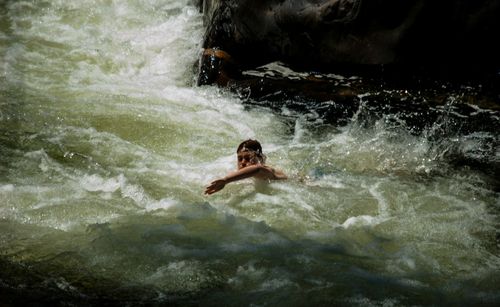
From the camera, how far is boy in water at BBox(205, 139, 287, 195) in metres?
5.16

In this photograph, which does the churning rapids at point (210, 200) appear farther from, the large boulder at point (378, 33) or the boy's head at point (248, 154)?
the large boulder at point (378, 33)

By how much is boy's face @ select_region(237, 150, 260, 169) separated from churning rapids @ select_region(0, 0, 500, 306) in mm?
217

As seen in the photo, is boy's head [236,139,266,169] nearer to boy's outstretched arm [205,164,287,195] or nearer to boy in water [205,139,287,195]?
boy in water [205,139,287,195]

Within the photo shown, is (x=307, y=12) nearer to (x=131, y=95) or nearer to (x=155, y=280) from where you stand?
(x=131, y=95)

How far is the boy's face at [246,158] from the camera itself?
532 centimetres

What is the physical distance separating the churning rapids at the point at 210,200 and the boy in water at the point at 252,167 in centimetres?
15

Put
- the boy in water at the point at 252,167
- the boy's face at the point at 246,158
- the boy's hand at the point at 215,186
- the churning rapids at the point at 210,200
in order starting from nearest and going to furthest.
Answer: the churning rapids at the point at 210,200 < the boy's hand at the point at 215,186 < the boy in water at the point at 252,167 < the boy's face at the point at 246,158

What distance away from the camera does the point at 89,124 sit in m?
6.24

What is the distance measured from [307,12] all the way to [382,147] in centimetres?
192

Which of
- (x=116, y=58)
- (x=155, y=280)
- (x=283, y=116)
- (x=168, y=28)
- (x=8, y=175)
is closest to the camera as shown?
(x=155, y=280)

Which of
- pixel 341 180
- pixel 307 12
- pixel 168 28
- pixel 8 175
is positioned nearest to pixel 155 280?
pixel 8 175

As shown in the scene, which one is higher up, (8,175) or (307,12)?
(307,12)

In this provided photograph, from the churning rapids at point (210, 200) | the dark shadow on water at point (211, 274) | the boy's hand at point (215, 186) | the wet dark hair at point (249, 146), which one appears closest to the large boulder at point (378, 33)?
the churning rapids at point (210, 200)

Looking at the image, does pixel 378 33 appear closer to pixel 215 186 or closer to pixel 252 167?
pixel 252 167
